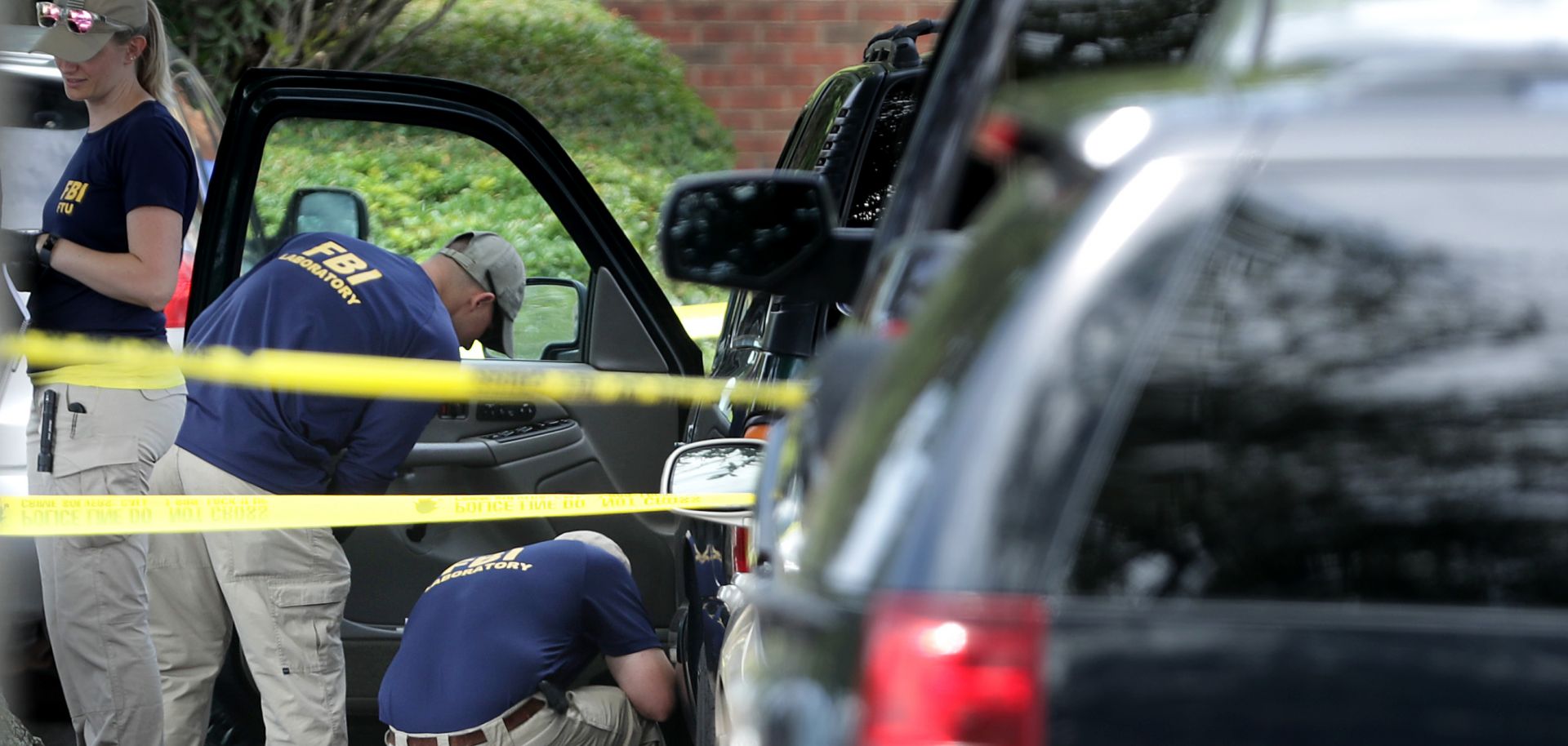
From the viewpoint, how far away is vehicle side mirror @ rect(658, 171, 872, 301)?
272cm

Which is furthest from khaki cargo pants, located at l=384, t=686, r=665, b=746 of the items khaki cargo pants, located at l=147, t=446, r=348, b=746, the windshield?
the windshield

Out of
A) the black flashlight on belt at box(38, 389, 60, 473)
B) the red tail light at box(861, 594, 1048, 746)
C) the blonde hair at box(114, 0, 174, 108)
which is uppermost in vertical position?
the blonde hair at box(114, 0, 174, 108)

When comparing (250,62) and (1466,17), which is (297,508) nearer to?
(1466,17)

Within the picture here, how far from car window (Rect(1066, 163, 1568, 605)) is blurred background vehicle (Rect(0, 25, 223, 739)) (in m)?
3.74

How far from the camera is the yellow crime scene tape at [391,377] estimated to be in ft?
12.8

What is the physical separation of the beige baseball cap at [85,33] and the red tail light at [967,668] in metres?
3.39

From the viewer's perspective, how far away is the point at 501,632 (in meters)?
4.06

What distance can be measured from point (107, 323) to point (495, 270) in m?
0.94

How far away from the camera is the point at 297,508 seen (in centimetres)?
416

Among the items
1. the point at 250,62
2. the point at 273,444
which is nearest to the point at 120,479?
the point at 273,444

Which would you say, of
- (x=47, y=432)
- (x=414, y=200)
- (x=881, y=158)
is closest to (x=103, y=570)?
(x=47, y=432)

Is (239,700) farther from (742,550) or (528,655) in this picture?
(742,550)

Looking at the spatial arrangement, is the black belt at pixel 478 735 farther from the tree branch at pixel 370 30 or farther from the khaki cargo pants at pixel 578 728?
the tree branch at pixel 370 30

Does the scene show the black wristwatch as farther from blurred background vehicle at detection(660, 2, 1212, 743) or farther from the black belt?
blurred background vehicle at detection(660, 2, 1212, 743)
